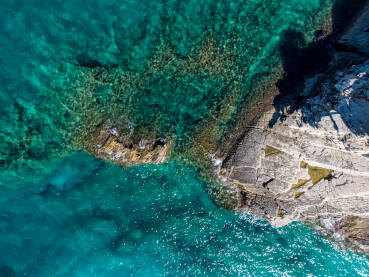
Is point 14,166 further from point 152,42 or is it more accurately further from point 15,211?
Answer: point 152,42

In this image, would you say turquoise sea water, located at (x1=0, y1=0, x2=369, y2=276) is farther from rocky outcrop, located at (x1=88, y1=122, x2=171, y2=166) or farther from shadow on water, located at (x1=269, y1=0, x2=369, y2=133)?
rocky outcrop, located at (x1=88, y1=122, x2=171, y2=166)

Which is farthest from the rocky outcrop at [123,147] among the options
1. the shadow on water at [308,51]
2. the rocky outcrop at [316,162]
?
the shadow on water at [308,51]

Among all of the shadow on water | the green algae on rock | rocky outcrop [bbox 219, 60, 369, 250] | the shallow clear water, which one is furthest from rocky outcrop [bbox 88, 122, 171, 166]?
the shadow on water

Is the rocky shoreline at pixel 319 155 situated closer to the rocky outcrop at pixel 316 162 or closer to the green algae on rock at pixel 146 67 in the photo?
the rocky outcrop at pixel 316 162

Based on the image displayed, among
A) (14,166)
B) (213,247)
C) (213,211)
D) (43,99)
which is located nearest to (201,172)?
(213,211)

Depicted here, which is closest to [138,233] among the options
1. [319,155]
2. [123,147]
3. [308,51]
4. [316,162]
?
[123,147]

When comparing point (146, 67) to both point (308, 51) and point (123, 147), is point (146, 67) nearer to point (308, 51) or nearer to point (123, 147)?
point (123, 147)
